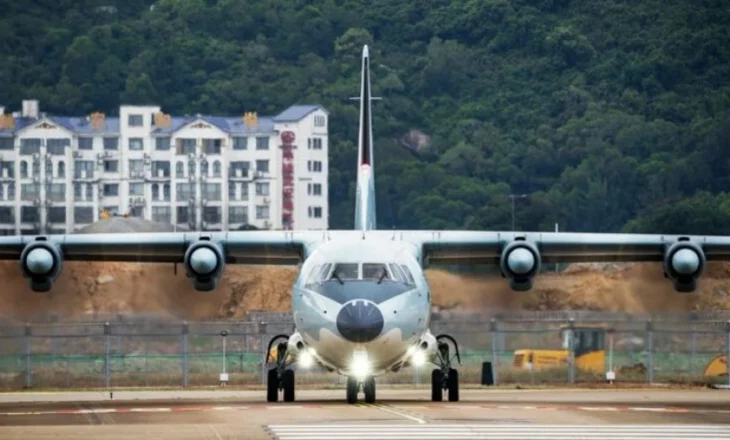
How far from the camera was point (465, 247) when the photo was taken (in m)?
41.6

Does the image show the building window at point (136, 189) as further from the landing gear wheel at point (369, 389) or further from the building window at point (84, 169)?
the landing gear wheel at point (369, 389)

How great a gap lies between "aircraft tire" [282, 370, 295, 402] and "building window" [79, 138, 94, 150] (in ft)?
220

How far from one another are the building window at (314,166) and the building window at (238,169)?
5186 millimetres

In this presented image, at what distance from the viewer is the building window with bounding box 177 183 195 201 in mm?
101312

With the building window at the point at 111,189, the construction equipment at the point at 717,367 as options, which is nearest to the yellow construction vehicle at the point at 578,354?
the construction equipment at the point at 717,367

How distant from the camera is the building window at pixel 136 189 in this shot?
105 meters

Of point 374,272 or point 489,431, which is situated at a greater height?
point 374,272

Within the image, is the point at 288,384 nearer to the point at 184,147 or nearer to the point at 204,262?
the point at 204,262

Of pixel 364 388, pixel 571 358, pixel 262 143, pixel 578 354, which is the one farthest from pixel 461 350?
pixel 262 143

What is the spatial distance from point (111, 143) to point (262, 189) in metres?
7.92

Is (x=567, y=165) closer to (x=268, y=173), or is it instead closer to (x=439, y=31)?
(x=268, y=173)

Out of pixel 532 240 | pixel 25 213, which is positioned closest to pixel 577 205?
pixel 25 213

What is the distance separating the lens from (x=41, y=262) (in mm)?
40750

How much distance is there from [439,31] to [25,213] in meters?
61.3
